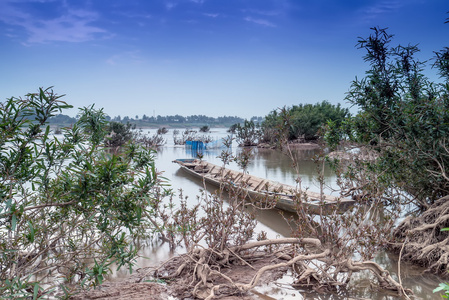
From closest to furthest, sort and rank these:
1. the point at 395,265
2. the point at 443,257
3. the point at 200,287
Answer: the point at 200,287 → the point at 443,257 → the point at 395,265

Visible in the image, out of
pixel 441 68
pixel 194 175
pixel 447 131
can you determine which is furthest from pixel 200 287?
pixel 194 175

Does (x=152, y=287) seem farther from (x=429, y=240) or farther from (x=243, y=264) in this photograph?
(x=429, y=240)

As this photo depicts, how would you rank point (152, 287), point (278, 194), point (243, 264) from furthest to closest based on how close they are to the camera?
point (278, 194) → point (243, 264) → point (152, 287)

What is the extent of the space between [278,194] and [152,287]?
13.1 ft

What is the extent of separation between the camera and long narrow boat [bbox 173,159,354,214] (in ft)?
17.2

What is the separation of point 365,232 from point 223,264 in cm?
194

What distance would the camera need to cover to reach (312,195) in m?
8.52

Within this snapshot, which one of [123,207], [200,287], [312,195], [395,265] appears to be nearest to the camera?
[123,207]

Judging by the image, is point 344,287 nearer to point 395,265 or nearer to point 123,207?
point 395,265

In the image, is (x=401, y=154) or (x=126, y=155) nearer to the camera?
(x=126, y=155)

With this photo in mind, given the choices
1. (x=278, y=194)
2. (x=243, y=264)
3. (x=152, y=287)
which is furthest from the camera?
(x=278, y=194)

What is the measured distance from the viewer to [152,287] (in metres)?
4.33

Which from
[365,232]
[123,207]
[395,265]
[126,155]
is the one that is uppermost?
[126,155]

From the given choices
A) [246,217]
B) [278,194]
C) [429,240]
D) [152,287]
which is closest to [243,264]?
[246,217]
